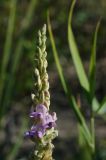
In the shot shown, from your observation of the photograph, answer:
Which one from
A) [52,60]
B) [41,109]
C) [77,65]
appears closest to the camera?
Answer: [41,109]

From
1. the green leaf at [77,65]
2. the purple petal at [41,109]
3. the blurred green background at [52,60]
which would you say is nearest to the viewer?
the purple petal at [41,109]

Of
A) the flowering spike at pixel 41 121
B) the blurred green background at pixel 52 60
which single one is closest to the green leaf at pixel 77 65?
the flowering spike at pixel 41 121

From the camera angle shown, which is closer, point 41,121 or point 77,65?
point 41,121

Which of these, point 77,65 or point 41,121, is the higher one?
point 77,65

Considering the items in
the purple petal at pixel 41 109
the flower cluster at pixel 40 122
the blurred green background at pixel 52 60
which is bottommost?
the flower cluster at pixel 40 122

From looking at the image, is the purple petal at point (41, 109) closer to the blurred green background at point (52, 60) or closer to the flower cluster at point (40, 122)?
the flower cluster at point (40, 122)

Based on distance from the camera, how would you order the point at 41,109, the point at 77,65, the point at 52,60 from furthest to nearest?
the point at 52,60 → the point at 77,65 → the point at 41,109

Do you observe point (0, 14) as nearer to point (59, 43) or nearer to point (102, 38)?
point (59, 43)

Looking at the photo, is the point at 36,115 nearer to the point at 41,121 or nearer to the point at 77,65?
the point at 41,121

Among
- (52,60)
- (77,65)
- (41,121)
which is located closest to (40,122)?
(41,121)
